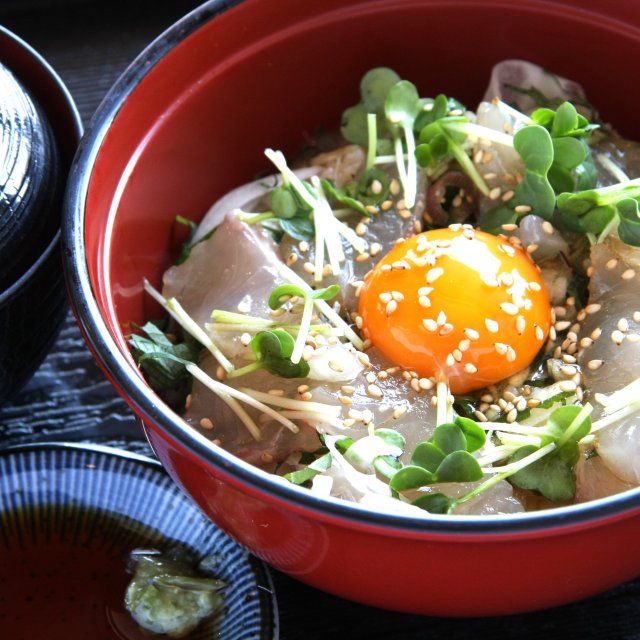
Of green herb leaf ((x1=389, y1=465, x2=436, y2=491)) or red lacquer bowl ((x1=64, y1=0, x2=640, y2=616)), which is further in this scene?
green herb leaf ((x1=389, y1=465, x2=436, y2=491))

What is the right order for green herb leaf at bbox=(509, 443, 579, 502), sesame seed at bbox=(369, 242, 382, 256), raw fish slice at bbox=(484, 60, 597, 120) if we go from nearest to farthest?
green herb leaf at bbox=(509, 443, 579, 502)
sesame seed at bbox=(369, 242, 382, 256)
raw fish slice at bbox=(484, 60, 597, 120)

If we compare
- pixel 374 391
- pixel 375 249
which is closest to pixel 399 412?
pixel 374 391

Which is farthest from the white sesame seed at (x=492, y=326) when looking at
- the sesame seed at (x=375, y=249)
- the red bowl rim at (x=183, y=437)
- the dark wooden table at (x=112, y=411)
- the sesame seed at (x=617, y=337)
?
the dark wooden table at (x=112, y=411)

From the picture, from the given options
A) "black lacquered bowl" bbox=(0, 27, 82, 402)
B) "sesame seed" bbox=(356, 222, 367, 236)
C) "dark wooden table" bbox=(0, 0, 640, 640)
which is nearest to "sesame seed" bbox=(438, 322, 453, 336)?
"sesame seed" bbox=(356, 222, 367, 236)

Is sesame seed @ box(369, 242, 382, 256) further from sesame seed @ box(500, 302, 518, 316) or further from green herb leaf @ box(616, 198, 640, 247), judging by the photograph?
green herb leaf @ box(616, 198, 640, 247)

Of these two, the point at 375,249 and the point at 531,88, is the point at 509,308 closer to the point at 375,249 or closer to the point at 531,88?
the point at 375,249

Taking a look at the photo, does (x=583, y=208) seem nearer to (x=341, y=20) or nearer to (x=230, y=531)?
(x=341, y=20)
